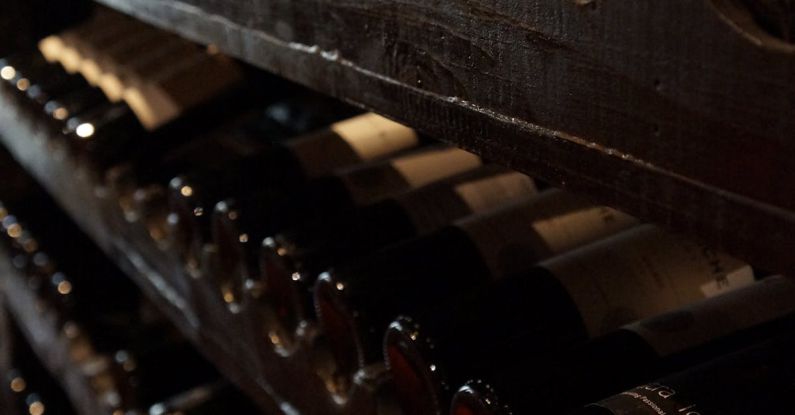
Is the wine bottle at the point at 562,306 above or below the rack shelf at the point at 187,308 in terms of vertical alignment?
above

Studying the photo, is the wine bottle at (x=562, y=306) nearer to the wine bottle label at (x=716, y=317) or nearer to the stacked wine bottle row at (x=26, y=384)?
the wine bottle label at (x=716, y=317)

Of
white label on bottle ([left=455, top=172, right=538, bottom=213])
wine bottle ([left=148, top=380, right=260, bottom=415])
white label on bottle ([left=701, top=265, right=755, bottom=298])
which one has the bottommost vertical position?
wine bottle ([left=148, top=380, right=260, bottom=415])

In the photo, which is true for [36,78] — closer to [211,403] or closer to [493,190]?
[211,403]

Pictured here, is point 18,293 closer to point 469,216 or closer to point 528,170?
point 469,216

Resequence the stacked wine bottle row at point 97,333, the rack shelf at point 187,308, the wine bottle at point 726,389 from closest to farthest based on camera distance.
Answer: the wine bottle at point 726,389
the rack shelf at point 187,308
the stacked wine bottle row at point 97,333

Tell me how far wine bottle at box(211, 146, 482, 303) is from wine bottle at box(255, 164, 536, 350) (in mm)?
35

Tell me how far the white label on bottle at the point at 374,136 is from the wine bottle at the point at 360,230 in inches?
5.5

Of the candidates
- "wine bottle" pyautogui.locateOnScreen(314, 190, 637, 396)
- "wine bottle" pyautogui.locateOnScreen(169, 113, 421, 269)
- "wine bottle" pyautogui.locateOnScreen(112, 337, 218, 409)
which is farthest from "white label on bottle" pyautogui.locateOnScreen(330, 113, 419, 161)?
"wine bottle" pyautogui.locateOnScreen(112, 337, 218, 409)

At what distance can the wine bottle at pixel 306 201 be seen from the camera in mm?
769

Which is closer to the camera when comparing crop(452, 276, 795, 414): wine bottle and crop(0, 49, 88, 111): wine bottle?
crop(452, 276, 795, 414): wine bottle

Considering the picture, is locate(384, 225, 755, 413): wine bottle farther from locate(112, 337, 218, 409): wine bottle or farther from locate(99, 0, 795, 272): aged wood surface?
locate(112, 337, 218, 409): wine bottle

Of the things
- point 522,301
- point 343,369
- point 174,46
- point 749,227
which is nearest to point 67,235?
point 174,46

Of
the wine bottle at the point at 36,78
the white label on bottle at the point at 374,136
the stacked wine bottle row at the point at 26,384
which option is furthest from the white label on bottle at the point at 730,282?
the stacked wine bottle row at the point at 26,384

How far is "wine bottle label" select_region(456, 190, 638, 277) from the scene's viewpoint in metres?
0.63
